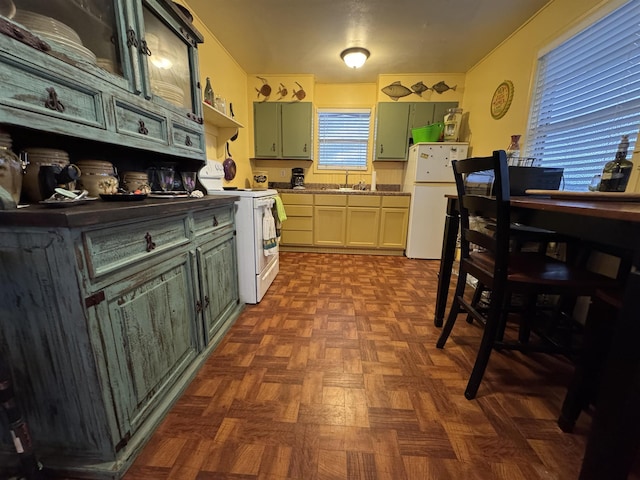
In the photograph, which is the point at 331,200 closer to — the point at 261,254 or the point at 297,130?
the point at 297,130

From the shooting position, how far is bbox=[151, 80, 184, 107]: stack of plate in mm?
1211

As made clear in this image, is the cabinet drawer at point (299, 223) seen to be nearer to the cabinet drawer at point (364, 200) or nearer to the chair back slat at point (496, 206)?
the cabinet drawer at point (364, 200)

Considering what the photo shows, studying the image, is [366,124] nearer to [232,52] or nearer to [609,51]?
[232,52]

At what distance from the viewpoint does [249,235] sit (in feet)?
6.18

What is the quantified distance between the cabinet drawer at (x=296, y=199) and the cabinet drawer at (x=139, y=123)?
2228 mm

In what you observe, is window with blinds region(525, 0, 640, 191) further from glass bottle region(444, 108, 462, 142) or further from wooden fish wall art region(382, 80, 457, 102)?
wooden fish wall art region(382, 80, 457, 102)

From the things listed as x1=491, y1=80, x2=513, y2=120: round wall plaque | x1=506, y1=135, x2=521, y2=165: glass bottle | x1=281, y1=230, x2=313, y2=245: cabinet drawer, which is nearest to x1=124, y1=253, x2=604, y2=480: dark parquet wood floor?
x1=506, y1=135, x2=521, y2=165: glass bottle

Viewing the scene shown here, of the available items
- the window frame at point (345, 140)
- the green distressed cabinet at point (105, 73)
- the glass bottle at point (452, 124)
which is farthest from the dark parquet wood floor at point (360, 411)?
the window frame at point (345, 140)

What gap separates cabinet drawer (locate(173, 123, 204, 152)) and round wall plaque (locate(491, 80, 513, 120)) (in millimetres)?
2857

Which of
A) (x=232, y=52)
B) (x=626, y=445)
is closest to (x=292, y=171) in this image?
(x=232, y=52)

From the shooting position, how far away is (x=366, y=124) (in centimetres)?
379

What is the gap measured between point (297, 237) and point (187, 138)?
2.26 m

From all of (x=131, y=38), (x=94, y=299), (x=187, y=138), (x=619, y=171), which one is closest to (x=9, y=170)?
(x=94, y=299)

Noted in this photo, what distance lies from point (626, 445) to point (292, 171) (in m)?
3.75
